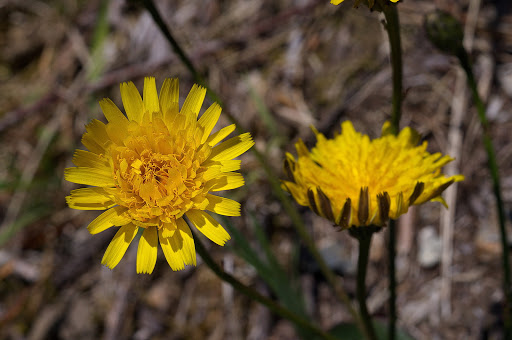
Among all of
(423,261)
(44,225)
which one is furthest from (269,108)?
(44,225)

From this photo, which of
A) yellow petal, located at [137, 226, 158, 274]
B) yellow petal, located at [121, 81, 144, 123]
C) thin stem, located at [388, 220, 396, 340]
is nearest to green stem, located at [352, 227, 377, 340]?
thin stem, located at [388, 220, 396, 340]

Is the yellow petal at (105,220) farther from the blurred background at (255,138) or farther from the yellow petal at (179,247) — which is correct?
the blurred background at (255,138)

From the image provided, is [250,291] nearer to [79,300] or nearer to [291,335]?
[291,335]

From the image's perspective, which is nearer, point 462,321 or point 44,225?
point 462,321

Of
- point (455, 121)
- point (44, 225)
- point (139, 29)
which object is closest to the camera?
point (455, 121)

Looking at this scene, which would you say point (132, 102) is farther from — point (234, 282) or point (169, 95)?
point (234, 282)

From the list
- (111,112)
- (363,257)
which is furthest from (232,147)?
(363,257)

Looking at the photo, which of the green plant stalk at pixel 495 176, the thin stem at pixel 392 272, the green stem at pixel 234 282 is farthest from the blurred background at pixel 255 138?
the green stem at pixel 234 282
